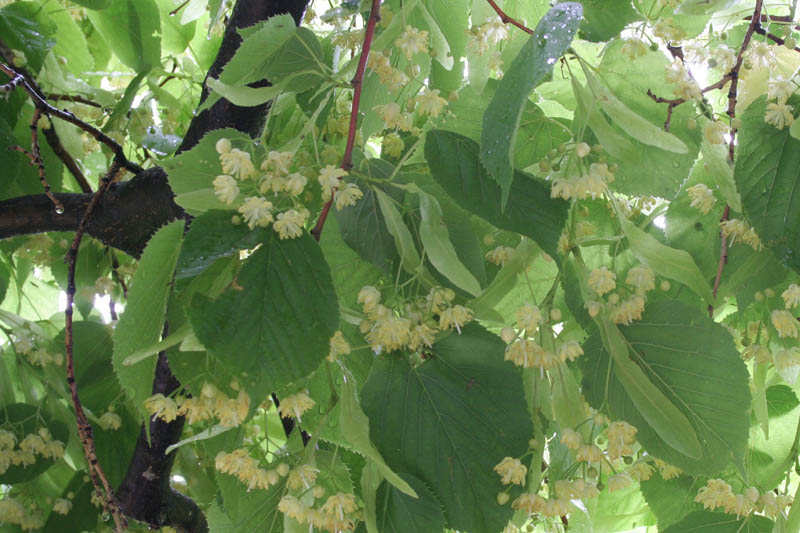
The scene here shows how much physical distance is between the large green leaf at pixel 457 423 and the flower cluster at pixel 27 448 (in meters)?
0.60

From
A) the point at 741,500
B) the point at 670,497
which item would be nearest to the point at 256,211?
the point at 741,500

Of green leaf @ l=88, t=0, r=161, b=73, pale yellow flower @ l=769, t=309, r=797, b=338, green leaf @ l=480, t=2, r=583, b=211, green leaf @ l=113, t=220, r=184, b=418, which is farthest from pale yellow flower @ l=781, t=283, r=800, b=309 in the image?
green leaf @ l=88, t=0, r=161, b=73

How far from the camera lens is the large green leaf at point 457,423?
67 centimetres

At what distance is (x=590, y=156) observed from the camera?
26.8 inches

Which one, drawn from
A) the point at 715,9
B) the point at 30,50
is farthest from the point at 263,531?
the point at 30,50

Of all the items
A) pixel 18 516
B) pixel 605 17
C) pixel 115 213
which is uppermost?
pixel 605 17

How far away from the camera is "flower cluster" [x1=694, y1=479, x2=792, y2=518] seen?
75cm

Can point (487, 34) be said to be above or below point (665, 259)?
above

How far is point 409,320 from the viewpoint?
62cm

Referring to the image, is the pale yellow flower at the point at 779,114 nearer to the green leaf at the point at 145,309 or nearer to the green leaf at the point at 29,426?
the green leaf at the point at 145,309

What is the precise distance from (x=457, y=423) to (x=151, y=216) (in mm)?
577

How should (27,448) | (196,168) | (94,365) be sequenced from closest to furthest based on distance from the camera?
(196,168) < (27,448) < (94,365)

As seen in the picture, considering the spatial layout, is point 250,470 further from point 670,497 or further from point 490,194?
point 670,497

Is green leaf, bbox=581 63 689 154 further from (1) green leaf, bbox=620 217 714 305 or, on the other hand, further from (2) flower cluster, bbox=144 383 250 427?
(2) flower cluster, bbox=144 383 250 427
